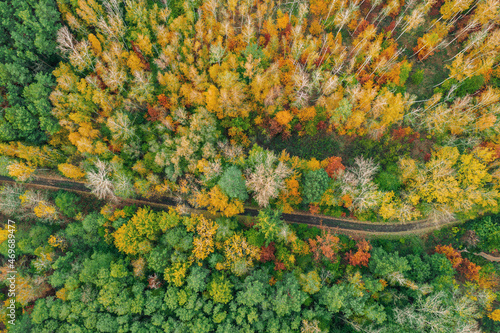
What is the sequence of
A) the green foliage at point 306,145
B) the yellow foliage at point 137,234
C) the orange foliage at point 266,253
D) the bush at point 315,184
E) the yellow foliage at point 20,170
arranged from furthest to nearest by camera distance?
the green foliage at point 306,145 → the yellow foliage at point 20,170 → the orange foliage at point 266,253 → the yellow foliage at point 137,234 → the bush at point 315,184

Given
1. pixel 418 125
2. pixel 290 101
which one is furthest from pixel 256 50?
pixel 418 125

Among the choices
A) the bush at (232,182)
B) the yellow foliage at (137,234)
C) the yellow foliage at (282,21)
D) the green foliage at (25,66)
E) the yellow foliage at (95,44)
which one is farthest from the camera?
the yellow foliage at (282,21)

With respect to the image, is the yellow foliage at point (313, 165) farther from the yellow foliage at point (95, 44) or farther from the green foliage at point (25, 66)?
the green foliage at point (25, 66)

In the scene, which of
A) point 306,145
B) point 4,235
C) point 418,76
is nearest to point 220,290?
point 306,145

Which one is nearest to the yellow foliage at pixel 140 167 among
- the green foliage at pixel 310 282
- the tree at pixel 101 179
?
the tree at pixel 101 179

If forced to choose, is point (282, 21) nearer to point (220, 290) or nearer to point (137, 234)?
point (137, 234)

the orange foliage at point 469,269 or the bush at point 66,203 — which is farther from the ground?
the bush at point 66,203
